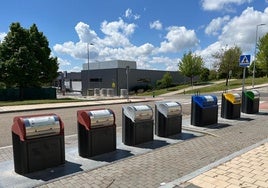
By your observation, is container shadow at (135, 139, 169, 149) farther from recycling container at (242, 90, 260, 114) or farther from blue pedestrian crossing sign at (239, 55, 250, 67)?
blue pedestrian crossing sign at (239, 55, 250, 67)

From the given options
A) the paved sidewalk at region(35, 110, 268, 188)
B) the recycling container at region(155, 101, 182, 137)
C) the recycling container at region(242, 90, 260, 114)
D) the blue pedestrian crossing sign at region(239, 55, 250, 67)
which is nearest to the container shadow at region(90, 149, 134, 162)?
the paved sidewalk at region(35, 110, 268, 188)

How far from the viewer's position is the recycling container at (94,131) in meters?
5.22

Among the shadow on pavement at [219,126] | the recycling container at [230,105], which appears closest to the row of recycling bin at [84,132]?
the shadow on pavement at [219,126]

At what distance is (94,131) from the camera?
208 inches

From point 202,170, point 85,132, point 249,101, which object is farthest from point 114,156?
point 249,101

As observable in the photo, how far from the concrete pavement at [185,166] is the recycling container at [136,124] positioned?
24cm

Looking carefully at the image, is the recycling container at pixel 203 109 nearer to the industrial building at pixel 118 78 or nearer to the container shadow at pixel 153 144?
the container shadow at pixel 153 144

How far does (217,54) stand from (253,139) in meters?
41.0

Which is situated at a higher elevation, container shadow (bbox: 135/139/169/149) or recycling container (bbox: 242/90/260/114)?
Result: recycling container (bbox: 242/90/260/114)

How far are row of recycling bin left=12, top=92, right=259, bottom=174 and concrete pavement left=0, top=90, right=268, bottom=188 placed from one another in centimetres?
25

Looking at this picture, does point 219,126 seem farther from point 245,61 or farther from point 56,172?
point 56,172

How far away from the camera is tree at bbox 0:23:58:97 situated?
27594 millimetres

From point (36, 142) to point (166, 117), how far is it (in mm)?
3649

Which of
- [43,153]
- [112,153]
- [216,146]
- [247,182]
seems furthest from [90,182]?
[216,146]
